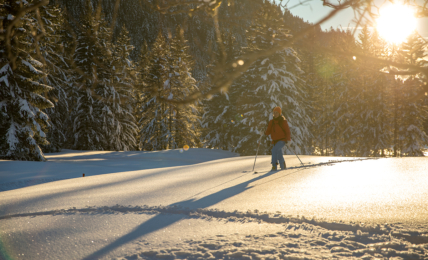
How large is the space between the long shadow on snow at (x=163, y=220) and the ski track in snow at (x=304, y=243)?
0.85 feet

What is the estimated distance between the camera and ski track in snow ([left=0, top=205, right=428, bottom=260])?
2852 mm

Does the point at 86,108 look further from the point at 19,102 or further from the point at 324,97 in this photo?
the point at 324,97

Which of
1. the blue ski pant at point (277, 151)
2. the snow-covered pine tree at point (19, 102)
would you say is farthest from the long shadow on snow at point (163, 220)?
the snow-covered pine tree at point (19, 102)

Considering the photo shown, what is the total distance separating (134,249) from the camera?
3.05m

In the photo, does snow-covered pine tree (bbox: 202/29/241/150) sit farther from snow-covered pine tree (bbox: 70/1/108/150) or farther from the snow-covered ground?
the snow-covered ground

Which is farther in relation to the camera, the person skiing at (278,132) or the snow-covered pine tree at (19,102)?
the snow-covered pine tree at (19,102)

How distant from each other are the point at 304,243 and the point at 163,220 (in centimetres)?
189

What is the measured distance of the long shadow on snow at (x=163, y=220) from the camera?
310cm

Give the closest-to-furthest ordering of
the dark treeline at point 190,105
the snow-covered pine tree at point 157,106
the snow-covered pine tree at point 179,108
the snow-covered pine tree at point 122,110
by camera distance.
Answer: the dark treeline at point 190,105
the snow-covered pine tree at point 122,110
the snow-covered pine tree at point 179,108
the snow-covered pine tree at point 157,106

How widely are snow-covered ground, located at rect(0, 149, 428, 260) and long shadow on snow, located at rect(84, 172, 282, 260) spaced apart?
1 centimetres

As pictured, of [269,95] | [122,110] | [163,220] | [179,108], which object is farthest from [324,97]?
[163,220]

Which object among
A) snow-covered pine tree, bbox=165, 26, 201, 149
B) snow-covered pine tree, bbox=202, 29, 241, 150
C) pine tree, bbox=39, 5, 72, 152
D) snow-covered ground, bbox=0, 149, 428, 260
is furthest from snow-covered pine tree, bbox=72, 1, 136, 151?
snow-covered ground, bbox=0, 149, 428, 260

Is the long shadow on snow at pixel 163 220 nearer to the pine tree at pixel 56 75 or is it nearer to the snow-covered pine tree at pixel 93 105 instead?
the pine tree at pixel 56 75

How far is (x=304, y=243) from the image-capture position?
10.2 feet
